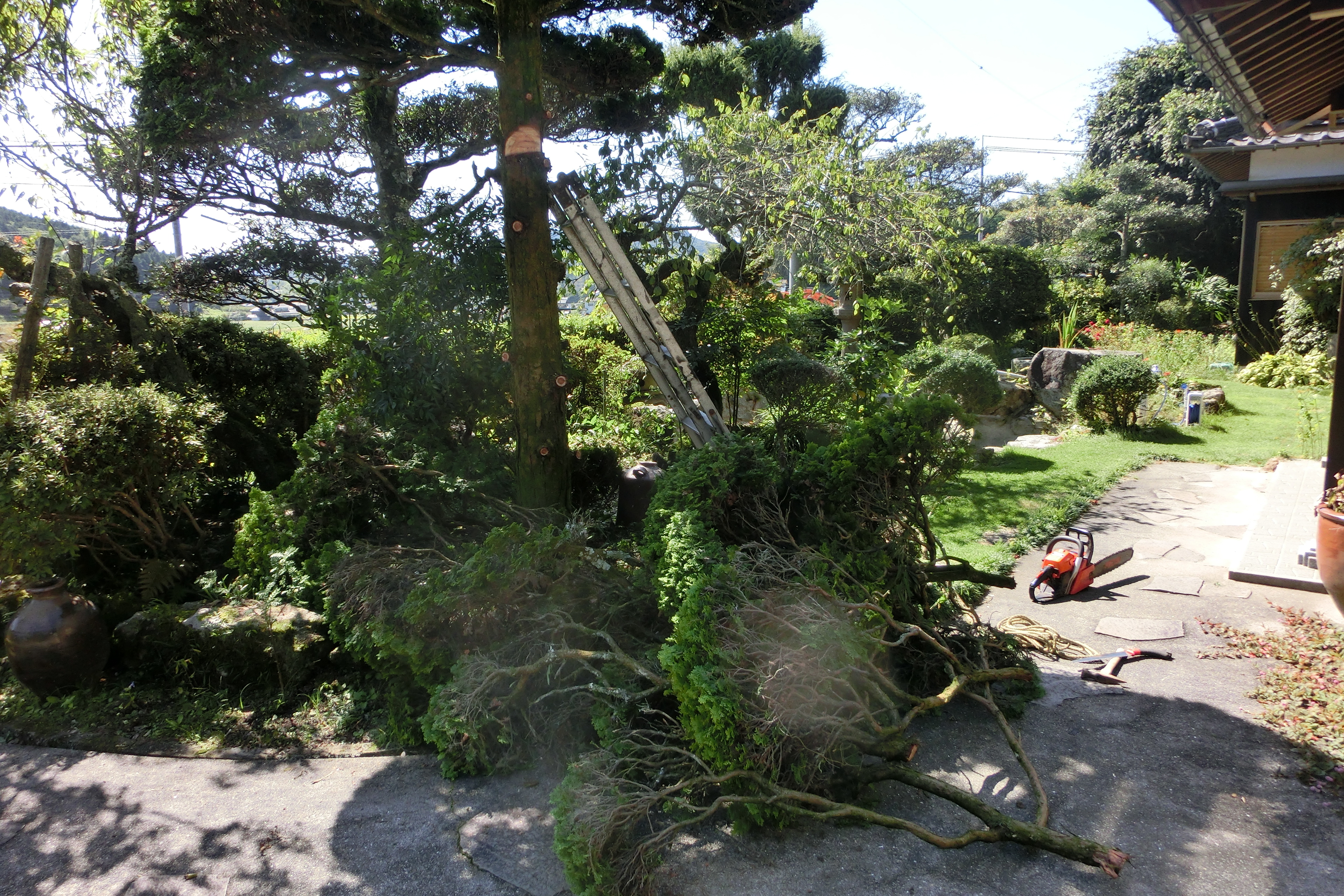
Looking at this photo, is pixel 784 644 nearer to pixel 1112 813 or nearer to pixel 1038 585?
pixel 1112 813

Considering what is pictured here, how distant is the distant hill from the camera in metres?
8.08

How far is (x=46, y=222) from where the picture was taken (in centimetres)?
783

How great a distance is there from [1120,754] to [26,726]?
6140mm

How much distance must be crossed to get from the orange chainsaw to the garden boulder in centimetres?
513

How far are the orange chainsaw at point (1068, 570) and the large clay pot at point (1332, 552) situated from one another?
1.47 meters

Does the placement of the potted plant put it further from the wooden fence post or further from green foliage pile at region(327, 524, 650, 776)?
the wooden fence post

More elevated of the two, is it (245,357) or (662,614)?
(245,357)

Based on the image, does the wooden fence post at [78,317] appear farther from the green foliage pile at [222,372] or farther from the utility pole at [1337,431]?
the utility pole at [1337,431]

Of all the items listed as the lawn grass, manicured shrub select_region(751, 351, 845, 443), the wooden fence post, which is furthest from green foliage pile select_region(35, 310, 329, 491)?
the lawn grass

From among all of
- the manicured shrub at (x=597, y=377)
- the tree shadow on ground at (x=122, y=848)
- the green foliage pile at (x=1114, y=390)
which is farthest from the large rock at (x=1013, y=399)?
the tree shadow on ground at (x=122, y=848)

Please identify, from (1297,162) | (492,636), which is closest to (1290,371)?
(1297,162)

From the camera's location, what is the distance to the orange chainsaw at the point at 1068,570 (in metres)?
5.91

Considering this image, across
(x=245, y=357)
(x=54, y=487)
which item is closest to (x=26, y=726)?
(x=54, y=487)

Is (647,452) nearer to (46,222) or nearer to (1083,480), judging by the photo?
(1083,480)
